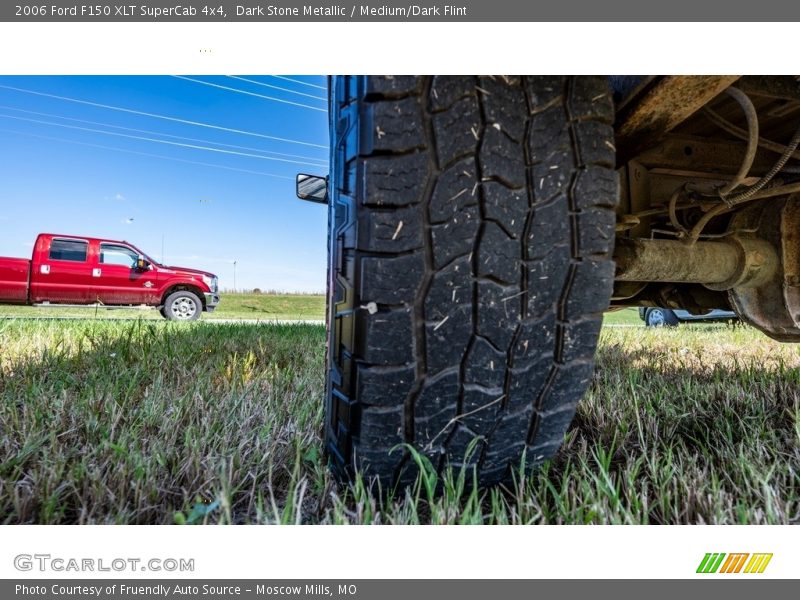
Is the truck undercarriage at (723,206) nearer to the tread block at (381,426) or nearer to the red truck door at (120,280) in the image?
the tread block at (381,426)

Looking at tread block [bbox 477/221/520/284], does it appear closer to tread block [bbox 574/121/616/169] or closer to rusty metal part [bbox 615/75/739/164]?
tread block [bbox 574/121/616/169]

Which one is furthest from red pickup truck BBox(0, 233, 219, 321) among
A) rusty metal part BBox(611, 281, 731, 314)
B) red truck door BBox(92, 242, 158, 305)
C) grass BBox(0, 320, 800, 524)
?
rusty metal part BBox(611, 281, 731, 314)

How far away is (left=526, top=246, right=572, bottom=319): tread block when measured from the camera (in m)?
0.66

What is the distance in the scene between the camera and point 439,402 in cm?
67

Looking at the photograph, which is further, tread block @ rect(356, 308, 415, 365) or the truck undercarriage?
the truck undercarriage

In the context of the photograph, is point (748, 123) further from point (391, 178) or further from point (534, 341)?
point (391, 178)

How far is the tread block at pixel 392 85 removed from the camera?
23.4 inches

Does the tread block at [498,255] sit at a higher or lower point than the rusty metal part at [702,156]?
lower

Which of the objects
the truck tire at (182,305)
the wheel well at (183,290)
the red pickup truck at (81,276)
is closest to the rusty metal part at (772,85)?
the red pickup truck at (81,276)

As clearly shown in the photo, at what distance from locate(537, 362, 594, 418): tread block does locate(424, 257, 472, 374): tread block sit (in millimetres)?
190

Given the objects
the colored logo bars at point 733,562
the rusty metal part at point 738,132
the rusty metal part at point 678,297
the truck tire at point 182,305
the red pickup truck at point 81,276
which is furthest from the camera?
the truck tire at point 182,305

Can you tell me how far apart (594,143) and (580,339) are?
0.32 meters

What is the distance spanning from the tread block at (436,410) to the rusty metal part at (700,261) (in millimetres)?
595

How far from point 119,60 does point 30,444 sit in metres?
0.75
